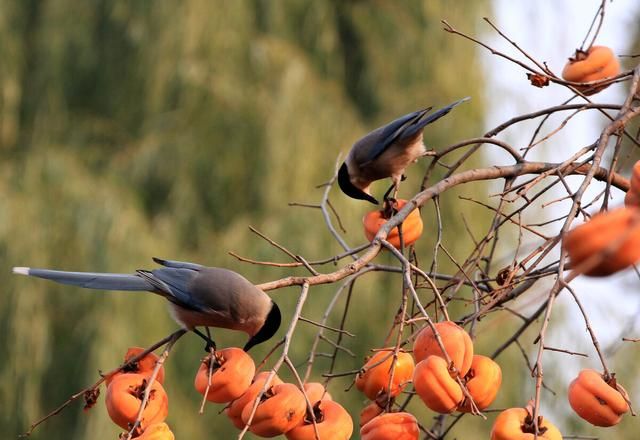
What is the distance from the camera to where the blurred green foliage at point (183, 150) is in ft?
16.3

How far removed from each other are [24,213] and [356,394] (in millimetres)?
1880

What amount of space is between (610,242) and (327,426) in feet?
2.12

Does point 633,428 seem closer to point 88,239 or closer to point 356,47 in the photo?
point 356,47

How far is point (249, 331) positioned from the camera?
183cm

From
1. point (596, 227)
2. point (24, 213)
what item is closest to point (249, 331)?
point (596, 227)

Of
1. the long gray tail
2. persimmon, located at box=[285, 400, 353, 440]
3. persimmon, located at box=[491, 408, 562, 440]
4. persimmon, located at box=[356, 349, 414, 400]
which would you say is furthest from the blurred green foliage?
persimmon, located at box=[491, 408, 562, 440]

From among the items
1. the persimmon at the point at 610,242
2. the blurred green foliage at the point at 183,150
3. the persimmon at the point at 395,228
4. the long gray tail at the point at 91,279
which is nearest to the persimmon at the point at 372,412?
the persimmon at the point at 395,228

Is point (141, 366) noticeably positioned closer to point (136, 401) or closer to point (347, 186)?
point (136, 401)

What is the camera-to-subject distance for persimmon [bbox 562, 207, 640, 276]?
92 cm

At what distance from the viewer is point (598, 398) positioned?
1428 mm

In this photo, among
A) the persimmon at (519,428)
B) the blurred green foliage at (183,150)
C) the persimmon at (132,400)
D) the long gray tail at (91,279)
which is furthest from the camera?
the blurred green foliage at (183,150)

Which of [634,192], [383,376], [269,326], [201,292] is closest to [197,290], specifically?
[201,292]

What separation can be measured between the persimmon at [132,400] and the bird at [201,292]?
0.22 m

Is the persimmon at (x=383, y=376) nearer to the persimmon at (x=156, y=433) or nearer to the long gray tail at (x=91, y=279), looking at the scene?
the persimmon at (x=156, y=433)
